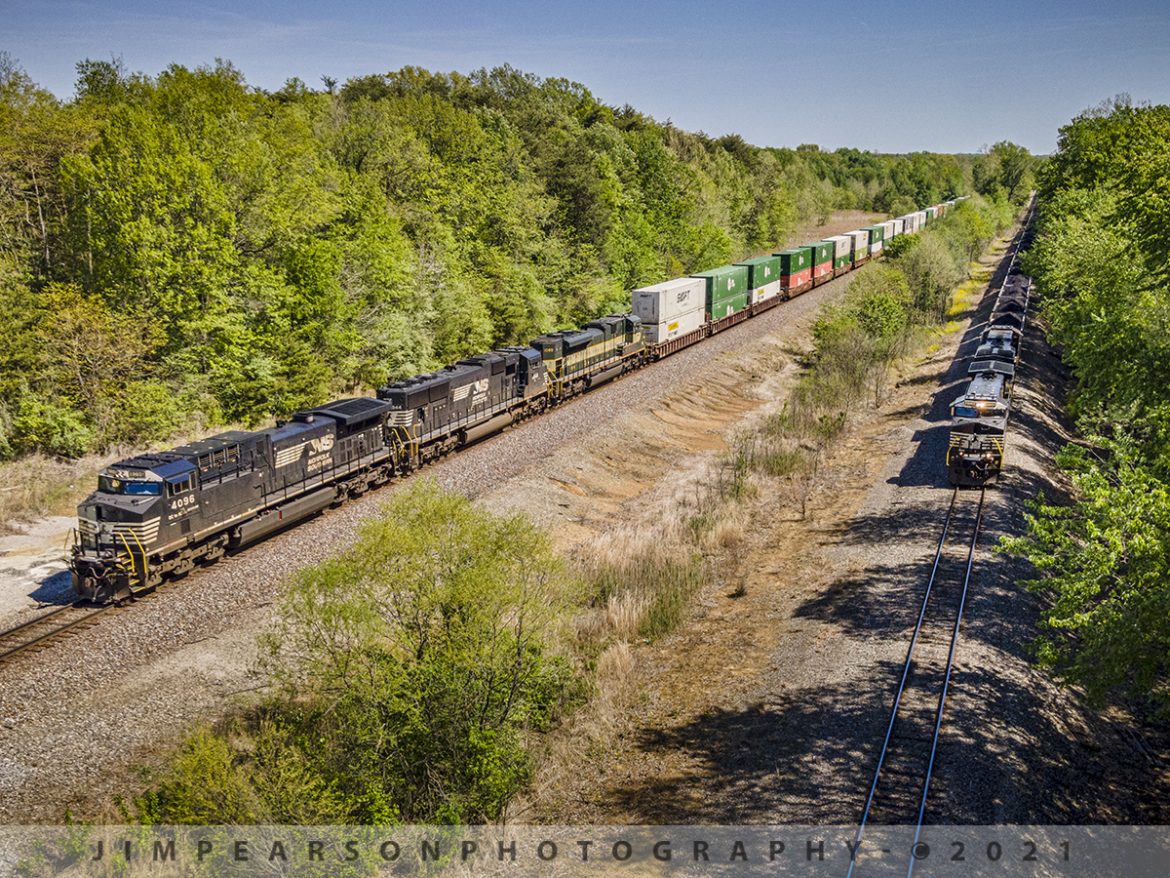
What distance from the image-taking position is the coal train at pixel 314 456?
20.1m

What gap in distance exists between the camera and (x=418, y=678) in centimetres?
1366

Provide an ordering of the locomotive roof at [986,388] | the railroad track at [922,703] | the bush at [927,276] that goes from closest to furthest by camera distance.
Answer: the railroad track at [922,703] < the locomotive roof at [986,388] < the bush at [927,276]

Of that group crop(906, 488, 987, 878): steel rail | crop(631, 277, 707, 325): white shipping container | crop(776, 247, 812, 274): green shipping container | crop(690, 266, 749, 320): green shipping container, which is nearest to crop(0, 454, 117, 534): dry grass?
crop(906, 488, 987, 878): steel rail

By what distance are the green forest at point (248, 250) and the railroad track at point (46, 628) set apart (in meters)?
12.3

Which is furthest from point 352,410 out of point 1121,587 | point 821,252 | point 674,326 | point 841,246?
point 841,246

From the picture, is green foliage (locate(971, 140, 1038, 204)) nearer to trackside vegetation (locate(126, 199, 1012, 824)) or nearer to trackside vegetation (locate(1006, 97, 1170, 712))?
trackside vegetation (locate(1006, 97, 1170, 712))

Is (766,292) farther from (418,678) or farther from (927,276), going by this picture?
(418,678)

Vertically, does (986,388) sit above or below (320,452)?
above

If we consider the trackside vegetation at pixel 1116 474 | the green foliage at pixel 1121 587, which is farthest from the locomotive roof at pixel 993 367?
the green foliage at pixel 1121 587

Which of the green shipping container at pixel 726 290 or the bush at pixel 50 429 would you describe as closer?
the bush at pixel 50 429

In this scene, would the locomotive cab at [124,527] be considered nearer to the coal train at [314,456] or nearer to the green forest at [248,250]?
the coal train at [314,456]

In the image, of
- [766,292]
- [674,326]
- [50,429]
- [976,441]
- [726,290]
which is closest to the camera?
[976,441]

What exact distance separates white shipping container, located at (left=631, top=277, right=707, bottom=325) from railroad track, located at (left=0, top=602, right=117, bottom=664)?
3276cm

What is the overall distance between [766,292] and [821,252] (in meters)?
12.4
